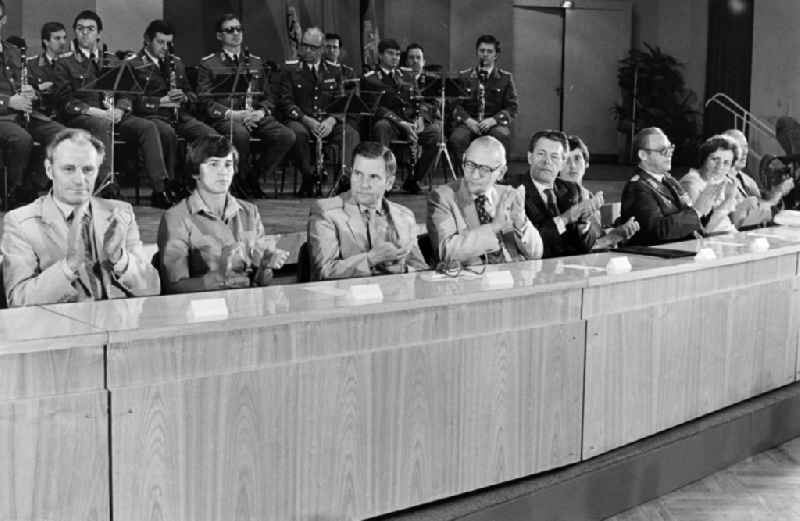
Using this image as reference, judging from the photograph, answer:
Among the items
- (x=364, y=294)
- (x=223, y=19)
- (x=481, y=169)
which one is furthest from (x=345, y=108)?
(x=364, y=294)

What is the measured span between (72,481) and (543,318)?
137 centimetres

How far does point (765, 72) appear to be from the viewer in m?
9.79

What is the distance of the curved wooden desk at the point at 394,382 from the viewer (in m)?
2.18

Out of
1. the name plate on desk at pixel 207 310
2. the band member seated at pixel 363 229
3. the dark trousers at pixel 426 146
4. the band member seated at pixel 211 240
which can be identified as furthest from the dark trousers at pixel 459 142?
the name plate on desk at pixel 207 310

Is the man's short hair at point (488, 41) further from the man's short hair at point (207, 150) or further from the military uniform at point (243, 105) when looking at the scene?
the man's short hair at point (207, 150)

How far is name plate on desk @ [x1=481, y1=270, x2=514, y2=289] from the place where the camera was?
2.86 metres

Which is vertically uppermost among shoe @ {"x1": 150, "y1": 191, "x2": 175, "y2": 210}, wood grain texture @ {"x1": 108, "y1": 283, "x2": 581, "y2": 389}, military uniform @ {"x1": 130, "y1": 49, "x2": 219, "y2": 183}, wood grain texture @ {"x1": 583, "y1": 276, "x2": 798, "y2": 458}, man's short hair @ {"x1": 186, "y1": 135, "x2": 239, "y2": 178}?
military uniform @ {"x1": 130, "y1": 49, "x2": 219, "y2": 183}

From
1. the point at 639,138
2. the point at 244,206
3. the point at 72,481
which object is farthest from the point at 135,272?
the point at 639,138

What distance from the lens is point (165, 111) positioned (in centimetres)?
630

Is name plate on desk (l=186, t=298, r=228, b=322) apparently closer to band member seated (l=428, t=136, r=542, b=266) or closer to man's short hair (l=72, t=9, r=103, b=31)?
band member seated (l=428, t=136, r=542, b=266)

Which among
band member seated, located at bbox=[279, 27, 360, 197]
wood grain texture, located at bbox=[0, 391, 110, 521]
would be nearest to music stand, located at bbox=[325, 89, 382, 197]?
band member seated, located at bbox=[279, 27, 360, 197]

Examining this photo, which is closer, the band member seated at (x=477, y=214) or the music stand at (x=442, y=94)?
the band member seated at (x=477, y=214)

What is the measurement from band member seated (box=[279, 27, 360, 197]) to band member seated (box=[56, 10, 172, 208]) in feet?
3.32

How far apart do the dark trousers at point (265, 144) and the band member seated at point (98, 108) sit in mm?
612
